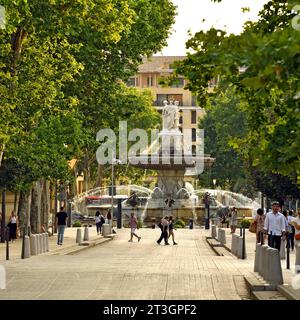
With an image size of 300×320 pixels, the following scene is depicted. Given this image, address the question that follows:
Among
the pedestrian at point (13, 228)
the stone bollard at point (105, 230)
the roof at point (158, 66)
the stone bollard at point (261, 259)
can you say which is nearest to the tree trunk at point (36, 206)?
the pedestrian at point (13, 228)

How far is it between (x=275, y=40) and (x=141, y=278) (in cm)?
1444

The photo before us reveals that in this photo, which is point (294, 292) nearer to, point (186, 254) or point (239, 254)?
point (239, 254)

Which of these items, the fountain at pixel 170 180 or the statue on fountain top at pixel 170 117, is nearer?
the fountain at pixel 170 180

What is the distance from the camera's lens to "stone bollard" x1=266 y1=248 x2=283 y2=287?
874 inches

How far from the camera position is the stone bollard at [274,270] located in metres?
22.2

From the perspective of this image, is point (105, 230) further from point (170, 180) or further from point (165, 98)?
point (165, 98)

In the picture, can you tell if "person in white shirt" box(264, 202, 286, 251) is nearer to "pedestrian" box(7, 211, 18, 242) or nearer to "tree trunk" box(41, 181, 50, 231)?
"pedestrian" box(7, 211, 18, 242)

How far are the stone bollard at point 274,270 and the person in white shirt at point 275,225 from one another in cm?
666

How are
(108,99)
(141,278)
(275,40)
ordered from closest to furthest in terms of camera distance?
(275,40) → (141,278) → (108,99)

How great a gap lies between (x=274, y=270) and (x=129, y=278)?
14.3 feet

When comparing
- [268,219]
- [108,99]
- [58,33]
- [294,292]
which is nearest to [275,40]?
[294,292]

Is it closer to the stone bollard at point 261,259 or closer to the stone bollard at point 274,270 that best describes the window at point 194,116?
the stone bollard at point 261,259

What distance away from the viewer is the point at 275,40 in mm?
11906
